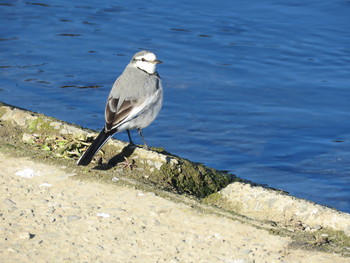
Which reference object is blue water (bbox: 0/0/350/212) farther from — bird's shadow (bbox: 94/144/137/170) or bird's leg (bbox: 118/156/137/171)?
bird's leg (bbox: 118/156/137/171)

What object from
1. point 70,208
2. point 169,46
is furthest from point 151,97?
point 169,46

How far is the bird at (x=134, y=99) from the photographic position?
674cm

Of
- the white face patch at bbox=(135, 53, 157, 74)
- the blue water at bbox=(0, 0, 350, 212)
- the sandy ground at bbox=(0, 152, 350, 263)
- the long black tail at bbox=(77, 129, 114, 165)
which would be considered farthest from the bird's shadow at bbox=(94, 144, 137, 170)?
the blue water at bbox=(0, 0, 350, 212)

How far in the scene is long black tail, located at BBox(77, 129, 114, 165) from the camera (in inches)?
246

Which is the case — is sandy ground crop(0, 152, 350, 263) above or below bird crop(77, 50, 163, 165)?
below

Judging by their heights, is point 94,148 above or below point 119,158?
above

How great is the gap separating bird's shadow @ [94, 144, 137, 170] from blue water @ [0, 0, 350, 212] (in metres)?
2.53

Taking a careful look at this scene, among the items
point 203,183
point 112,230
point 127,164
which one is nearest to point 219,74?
point 203,183

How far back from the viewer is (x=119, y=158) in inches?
264

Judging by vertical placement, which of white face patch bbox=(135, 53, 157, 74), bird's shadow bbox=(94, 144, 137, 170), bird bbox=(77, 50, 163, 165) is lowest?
bird's shadow bbox=(94, 144, 137, 170)

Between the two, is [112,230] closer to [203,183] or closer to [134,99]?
[203,183]

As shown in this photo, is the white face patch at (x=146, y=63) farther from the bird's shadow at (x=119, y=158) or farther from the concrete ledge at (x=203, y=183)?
the bird's shadow at (x=119, y=158)

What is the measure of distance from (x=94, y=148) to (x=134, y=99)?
820 mm

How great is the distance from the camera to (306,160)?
30.9 feet
